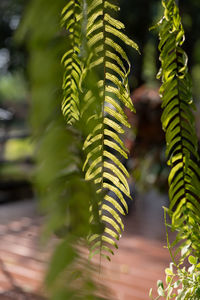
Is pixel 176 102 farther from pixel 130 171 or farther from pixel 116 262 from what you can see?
pixel 130 171

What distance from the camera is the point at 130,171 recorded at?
486cm

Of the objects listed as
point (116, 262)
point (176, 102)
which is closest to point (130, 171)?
point (116, 262)

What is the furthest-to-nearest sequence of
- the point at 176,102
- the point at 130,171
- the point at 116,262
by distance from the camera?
the point at 130,171 < the point at 116,262 < the point at 176,102

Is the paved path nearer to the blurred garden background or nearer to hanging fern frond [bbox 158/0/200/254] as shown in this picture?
the blurred garden background

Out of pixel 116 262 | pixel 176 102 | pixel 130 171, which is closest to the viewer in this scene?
pixel 176 102

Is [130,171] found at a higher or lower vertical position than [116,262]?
higher

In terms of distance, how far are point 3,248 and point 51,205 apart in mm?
2464

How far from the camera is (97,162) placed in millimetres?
515

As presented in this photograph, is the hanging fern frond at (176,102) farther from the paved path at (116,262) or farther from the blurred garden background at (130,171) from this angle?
the paved path at (116,262)

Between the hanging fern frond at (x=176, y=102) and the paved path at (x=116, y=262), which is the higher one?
the hanging fern frond at (x=176, y=102)

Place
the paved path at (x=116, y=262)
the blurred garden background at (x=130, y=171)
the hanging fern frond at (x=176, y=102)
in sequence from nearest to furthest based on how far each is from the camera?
1. the hanging fern frond at (x=176, y=102)
2. the blurred garden background at (x=130, y=171)
3. the paved path at (x=116, y=262)

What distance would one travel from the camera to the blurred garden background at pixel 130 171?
1.80 meters

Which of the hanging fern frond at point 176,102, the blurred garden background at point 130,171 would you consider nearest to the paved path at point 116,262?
the blurred garden background at point 130,171

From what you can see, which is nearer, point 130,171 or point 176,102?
point 176,102
